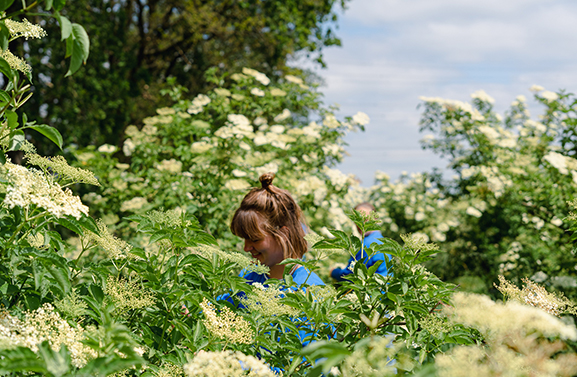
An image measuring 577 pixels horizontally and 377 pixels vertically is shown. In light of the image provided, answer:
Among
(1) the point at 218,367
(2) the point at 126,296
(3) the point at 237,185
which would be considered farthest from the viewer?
(3) the point at 237,185

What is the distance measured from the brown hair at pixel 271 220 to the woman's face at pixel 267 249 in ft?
0.06

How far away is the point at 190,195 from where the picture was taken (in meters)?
3.82

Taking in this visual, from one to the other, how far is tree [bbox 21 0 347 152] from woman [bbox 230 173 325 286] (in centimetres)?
579

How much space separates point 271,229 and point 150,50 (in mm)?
8725

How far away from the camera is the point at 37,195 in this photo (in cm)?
96

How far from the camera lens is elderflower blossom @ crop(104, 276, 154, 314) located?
1092mm

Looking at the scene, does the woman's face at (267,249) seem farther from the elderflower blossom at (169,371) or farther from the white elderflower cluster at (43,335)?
the white elderflower cluster at (43,335)

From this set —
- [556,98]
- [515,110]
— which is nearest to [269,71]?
[515,110]

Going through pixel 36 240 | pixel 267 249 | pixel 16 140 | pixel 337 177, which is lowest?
pixel 337 177

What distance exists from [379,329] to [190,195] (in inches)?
114

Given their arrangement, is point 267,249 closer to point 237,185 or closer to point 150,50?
point 237,185

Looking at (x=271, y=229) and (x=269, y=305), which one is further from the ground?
(x=269, y=305)

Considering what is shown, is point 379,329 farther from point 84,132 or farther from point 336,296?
point 84,132

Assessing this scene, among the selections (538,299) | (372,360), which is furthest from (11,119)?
(538,299)
